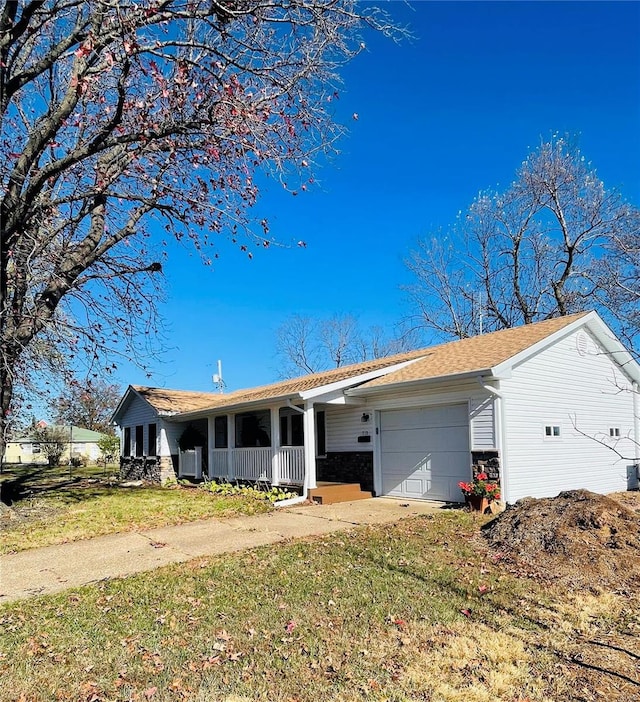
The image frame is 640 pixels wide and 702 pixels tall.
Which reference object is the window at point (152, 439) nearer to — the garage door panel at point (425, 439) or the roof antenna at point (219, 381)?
the roof antenna at point (219, 381)

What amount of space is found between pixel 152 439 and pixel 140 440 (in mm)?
1430

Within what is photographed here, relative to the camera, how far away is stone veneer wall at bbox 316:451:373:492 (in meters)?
13.7

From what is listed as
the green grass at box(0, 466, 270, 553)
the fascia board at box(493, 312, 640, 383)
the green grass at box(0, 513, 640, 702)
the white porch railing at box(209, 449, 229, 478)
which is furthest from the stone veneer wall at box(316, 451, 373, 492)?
the green grass at box(0, 513, 640, 702)

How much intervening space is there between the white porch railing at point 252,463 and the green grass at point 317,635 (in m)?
7.94

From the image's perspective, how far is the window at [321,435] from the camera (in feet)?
50.1

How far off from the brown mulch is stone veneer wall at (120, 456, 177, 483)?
578 inches

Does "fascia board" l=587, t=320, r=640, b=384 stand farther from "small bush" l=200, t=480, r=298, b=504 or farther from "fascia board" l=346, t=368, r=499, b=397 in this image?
"small bush" l=200, t=480, r=298, b=504

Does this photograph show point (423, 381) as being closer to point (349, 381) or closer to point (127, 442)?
point (349, 381)

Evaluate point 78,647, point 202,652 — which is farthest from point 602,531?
point 78,647

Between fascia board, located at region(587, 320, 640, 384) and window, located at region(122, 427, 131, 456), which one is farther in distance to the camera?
window, located at region(122, 427, 131, 456)

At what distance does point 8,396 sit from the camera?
11.4 metres

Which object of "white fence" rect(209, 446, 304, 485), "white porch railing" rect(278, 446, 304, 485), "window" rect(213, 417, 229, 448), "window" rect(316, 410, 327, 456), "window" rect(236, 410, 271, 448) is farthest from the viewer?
"window" rect(213, 417, 229, 448)

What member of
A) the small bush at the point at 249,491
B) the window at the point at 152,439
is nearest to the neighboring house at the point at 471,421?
the small bush at the point at 249,491

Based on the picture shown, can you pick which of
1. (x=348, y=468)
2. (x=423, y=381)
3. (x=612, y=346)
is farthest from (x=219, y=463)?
(x=612, y=346)
